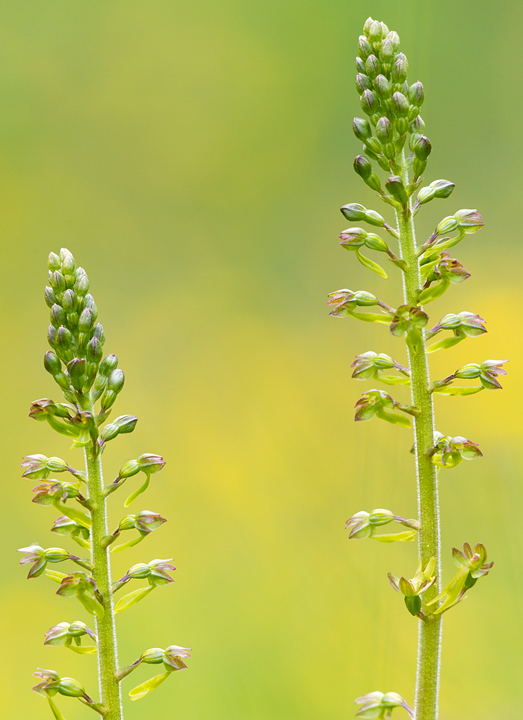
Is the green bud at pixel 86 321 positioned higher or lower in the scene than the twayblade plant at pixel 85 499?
higher

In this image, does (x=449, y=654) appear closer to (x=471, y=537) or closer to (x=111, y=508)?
(x=471, y=537)

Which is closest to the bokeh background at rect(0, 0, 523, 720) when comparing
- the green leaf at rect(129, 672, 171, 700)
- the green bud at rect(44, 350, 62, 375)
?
the green leaf at rect(129, 672, 171, 700)

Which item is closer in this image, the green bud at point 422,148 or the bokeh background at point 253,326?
the green bud at point 422,148

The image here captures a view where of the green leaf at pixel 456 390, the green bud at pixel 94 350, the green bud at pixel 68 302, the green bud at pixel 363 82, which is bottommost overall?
the green leaf at pixel 456 390

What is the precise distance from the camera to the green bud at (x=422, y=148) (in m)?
0.42

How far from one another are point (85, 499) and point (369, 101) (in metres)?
0.27

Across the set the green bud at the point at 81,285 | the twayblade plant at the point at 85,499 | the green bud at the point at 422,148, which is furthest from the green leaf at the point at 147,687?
the green bud at the point at 422,148

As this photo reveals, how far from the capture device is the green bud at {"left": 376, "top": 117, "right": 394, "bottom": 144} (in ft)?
1.39

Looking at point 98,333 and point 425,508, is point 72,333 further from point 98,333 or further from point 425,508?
point 425,508

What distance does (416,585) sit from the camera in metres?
0.38

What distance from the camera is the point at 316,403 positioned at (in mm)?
1036

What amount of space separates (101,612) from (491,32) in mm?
1059

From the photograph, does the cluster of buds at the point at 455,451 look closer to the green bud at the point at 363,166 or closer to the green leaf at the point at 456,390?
the green leaf at the point at 456,390

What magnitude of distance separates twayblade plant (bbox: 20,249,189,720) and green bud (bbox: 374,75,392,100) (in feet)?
0.64
